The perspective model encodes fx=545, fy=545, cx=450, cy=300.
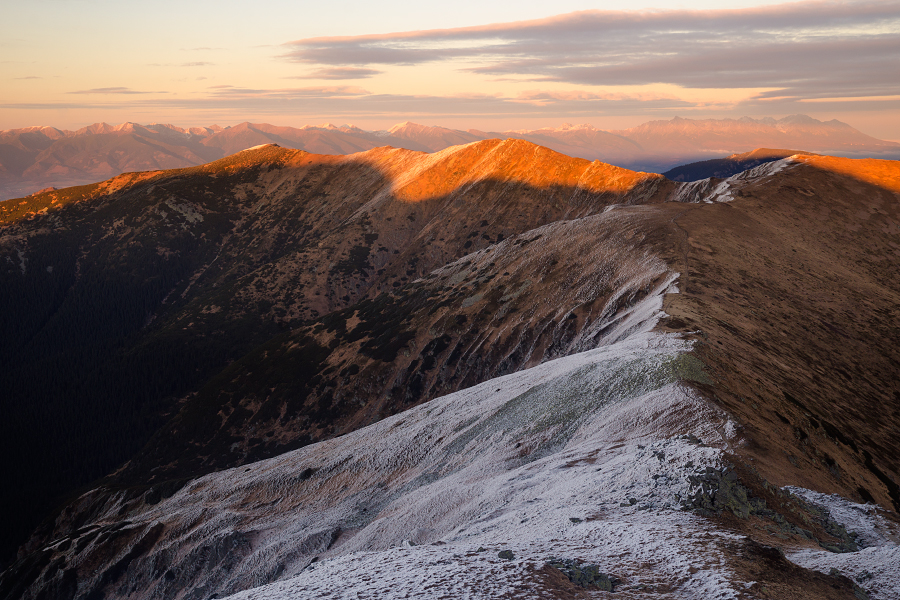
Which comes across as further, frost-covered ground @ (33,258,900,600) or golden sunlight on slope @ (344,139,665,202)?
golden sunlight on slope @ (344,139,665,202)

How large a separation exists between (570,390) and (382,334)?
63.1m

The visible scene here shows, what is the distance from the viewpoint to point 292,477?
54.4 metres

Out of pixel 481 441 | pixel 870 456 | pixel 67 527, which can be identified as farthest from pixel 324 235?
pixel 870 456

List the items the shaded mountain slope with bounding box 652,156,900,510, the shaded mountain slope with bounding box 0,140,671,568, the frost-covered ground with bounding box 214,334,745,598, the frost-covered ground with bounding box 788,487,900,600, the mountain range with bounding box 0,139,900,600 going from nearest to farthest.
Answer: the frost-covered ground with bounding box 788,487,900,600 < the frost-covered ground with bounding box 214,334,745,598 < the mountain range with bounding box 0,139,900,600 < the shaded mountain slope with bounding box 652,156,900,510 < the shaded mountain slope with bounding box 0,140,671,568

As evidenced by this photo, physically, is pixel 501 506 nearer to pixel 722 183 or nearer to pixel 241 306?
pixel 722 183

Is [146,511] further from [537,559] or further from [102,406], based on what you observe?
[102,406]

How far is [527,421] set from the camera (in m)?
42.7

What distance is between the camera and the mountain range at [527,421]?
21.0 metres

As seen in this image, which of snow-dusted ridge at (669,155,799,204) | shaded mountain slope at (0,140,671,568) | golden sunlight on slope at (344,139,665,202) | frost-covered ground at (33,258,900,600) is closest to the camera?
frost-covered ground at (33,258,900,600)

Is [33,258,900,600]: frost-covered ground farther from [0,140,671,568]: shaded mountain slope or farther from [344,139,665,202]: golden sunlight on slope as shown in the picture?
[344,139,665,202]: golden sunlight on slope

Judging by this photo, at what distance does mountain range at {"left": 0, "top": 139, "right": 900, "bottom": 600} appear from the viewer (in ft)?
68.7

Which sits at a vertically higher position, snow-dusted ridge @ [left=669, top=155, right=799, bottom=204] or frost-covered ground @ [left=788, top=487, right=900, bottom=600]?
snow-dusted ridge @ [left=669, top=155, right=799, bottom=204]

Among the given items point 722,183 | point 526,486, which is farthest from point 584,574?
point 722,183

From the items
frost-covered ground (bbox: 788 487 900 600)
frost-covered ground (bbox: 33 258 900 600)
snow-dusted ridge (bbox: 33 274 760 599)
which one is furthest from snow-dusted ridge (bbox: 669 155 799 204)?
frost-covered ground (bbox: 788 487 900 600)
